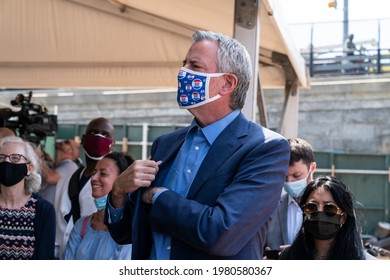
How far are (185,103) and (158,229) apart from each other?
1.44 feet

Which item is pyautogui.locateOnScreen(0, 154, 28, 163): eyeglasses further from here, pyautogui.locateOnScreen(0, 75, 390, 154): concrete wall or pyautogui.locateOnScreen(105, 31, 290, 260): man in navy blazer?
pyautogui.locateOnScreen(0, 75, 390, 154): concrete wall

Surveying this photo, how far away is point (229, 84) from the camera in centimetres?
234

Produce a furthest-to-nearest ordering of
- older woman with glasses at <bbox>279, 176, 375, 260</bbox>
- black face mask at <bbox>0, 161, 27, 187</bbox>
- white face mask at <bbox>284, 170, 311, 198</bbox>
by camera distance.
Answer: white face mask at <bbox>284, 170, 311, 198</bbox> → black face mask at <bbox>0, 161, 27, 187</bbox> → older woman with glasses at <bbox>279, 176, 375, 260</bbox>

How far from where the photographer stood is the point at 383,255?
14.9 feet

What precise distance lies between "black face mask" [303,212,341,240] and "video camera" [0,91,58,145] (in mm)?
4735

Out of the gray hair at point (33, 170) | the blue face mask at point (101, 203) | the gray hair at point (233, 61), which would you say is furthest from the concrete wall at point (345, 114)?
the gray hair at point (233, 61)

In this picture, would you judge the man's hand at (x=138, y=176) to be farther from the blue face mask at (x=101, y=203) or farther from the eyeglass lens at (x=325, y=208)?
the blue face mask at (x=101, y=203)

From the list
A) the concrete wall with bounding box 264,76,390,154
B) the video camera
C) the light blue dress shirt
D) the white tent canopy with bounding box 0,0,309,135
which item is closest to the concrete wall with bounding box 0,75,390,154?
the concrete wall with bounding box 264,76,390,154

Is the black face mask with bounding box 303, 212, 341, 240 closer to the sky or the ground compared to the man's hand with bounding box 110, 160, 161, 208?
closer to the ground

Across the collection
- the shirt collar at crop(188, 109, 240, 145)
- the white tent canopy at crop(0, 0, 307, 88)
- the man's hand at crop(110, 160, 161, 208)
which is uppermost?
the white tent canopy at crop(0, 0, 307, 88)

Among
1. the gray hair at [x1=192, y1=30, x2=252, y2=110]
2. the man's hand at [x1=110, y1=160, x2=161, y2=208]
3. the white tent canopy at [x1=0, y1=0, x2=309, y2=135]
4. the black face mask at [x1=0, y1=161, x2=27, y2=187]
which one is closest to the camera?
the man's hand at [x1=110, y1=160, x2=161, y2=208]

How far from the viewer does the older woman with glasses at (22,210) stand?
3600 millimetres

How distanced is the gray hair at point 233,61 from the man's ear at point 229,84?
1 cm

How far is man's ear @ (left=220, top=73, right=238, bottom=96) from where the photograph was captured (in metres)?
2.33
